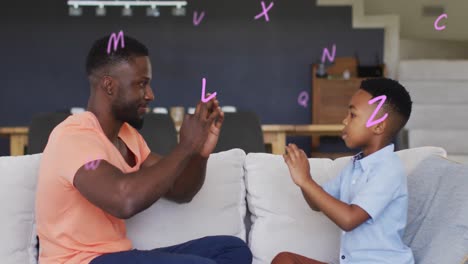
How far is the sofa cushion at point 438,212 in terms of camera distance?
1.77 meters

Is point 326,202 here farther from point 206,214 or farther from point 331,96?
point 331,96

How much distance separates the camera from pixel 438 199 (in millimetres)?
1925

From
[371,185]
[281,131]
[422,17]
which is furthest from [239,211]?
[422,17]

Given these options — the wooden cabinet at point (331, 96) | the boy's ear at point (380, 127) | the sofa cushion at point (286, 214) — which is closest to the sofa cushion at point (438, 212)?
the sofa cushion at point (286, 214)

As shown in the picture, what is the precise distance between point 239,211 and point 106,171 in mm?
798

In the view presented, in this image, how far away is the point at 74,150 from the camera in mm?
1624

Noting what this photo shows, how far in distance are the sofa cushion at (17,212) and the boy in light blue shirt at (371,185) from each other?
845mm

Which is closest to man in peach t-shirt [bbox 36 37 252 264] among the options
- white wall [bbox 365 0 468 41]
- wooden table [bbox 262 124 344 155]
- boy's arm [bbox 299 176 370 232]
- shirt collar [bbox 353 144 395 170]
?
boy's arm [bbox 299 176 370 232]

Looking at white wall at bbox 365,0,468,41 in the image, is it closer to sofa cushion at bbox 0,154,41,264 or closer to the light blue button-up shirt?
the light blue button-up shirt

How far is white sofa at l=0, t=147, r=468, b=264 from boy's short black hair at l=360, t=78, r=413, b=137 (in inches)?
9.2

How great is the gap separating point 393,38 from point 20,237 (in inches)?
210

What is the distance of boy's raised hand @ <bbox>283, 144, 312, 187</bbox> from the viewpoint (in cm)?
181

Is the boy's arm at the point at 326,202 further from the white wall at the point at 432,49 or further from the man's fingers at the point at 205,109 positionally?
the white wall at the point at 432,49

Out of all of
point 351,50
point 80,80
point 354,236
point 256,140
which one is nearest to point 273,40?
point 351,50
